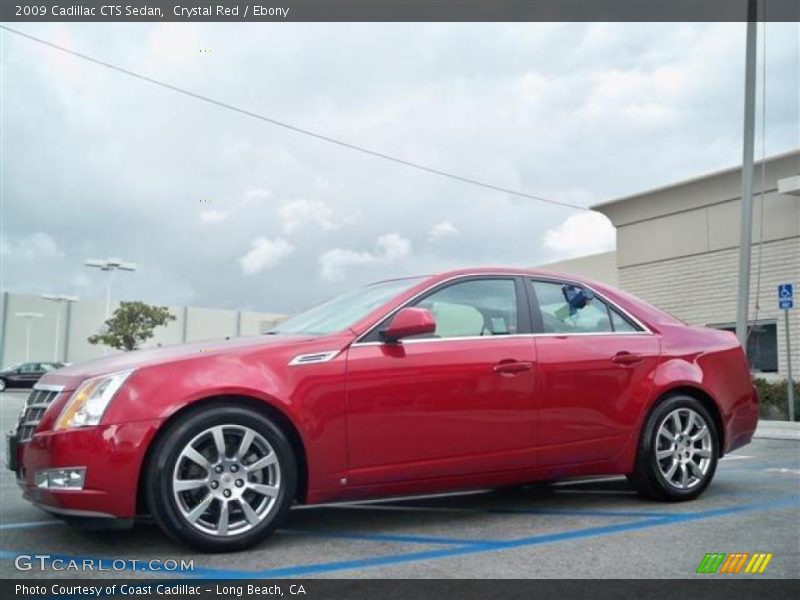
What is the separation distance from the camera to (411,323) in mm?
4453

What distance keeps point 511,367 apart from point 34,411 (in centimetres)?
264

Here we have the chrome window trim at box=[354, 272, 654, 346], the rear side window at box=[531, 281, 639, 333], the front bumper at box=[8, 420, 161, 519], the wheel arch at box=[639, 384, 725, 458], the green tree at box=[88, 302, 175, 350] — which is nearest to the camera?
the front bumper at box=[8, 420, 161, 519]

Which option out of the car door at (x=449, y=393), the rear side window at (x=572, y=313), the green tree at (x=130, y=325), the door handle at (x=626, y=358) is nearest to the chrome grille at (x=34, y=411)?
the car door at (x=449, y=393)

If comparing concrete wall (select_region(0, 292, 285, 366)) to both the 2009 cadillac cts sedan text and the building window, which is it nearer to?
the building window

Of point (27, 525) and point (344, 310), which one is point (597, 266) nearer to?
point (344, 310)

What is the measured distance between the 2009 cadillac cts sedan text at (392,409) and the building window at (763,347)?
12877 mm

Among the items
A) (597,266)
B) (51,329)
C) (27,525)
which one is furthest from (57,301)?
(27,525)

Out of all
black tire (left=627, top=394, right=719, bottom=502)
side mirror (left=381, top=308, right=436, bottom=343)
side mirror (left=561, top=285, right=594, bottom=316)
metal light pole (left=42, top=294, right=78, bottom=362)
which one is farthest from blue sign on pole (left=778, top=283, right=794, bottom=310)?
metal light pole (left=42, top=294, right=78, bottom=362)

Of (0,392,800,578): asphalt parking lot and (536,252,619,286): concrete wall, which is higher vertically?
(536,252,619,286): concrete wall

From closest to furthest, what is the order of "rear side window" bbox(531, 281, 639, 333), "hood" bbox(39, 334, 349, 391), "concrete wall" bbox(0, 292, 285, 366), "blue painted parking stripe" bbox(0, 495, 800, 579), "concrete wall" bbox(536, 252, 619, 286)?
1. "blue painted parking stripe" bbox(0, 495, 800, 579)
2. "hood" bbox(39, 334, 349, 391)
3. "rear side window" bbox(531, 281, 639, 333)
4. "concrete wall" bbox(536, 252, 619, 286)
5. "concrete wall" bbox(0, 292, 285, 366)

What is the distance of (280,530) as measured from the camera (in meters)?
4.63

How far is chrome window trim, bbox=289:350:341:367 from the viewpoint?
14.2ft

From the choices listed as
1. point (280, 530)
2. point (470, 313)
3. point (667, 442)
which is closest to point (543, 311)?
point (470, 313)

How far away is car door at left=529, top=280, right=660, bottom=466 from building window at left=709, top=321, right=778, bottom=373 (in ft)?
43.7
